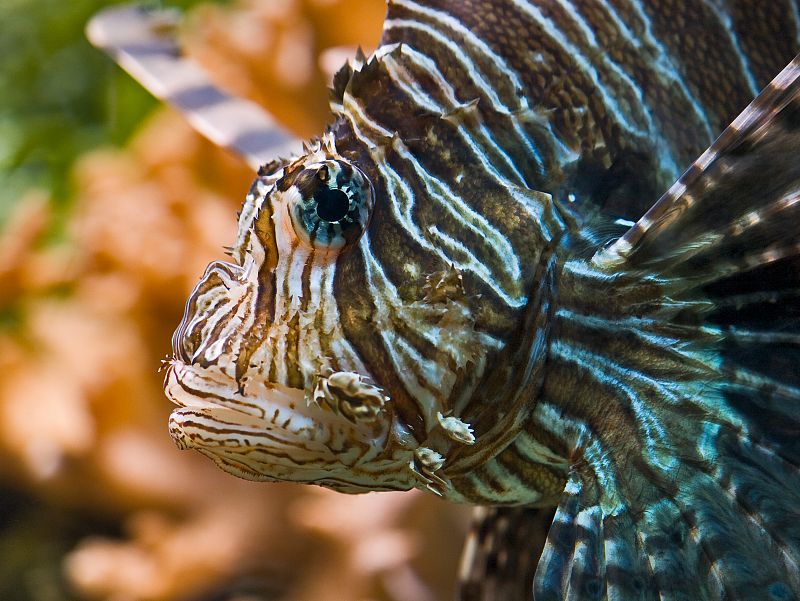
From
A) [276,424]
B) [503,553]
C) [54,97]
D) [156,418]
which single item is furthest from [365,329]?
[54,97]

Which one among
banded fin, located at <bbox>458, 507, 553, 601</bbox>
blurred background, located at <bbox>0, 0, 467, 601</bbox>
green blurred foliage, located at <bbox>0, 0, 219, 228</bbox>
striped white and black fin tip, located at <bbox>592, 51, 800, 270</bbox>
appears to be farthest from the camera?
green blurred foliage, located at <bbox>0, 0, 219, 228</bbox>

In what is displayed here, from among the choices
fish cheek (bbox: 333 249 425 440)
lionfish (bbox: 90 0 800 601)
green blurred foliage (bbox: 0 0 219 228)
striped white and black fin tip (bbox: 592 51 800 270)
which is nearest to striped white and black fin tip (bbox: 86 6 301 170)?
lionfish (bbox: 90 0 800 601)

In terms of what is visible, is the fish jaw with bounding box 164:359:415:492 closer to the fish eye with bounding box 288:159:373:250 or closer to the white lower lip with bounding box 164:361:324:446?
the white lower lip with bounding box 164:361:324:446

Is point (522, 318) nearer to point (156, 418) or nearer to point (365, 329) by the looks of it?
point (365, 329)

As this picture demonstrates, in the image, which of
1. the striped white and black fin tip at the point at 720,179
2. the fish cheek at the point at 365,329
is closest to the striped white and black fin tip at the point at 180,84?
the fish cheek at the point at 365,329

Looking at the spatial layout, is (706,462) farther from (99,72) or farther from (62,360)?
(99,72)

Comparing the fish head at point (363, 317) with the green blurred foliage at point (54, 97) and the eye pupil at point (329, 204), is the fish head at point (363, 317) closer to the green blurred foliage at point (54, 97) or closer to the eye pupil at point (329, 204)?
the eye pupil at point (329, 204)

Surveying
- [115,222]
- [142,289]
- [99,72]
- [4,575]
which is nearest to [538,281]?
[142,289]
